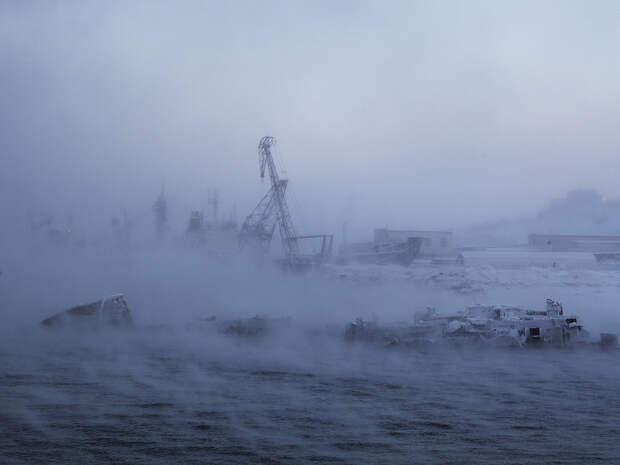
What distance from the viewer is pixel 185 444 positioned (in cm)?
872

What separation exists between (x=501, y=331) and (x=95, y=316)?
15.4 m

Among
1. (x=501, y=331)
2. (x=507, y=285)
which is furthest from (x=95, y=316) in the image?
(x=507, y=285)

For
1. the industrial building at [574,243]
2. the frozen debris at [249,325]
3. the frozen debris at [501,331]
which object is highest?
the industrial building at [574,243]

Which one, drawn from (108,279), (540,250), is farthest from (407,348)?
(540,250)

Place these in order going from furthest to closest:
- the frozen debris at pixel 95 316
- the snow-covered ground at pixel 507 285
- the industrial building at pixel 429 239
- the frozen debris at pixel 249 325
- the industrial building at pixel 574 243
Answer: the industrial building at pixel 429 239 < the industrial building at pixel 574 243 < the snow-covered ground at pixel 507 285 < the frozen debris at pixel 95 316 < the frozen debris at pixel 249 325

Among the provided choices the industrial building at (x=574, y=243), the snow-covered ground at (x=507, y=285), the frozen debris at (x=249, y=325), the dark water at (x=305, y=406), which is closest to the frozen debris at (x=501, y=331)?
the dark water at (x=305, y=406)

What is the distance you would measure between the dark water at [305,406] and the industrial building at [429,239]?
36.0 m

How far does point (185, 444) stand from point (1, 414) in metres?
3.83

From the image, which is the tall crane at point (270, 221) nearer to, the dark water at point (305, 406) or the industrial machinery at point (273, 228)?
the industrial machinery at point (273, 228)

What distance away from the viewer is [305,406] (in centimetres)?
1131

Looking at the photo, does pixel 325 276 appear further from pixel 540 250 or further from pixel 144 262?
pixel 540 250

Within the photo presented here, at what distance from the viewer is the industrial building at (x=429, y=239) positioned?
180ft

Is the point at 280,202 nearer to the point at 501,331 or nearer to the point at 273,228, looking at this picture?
the point at 273,228

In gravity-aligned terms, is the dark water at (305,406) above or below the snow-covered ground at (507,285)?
below
